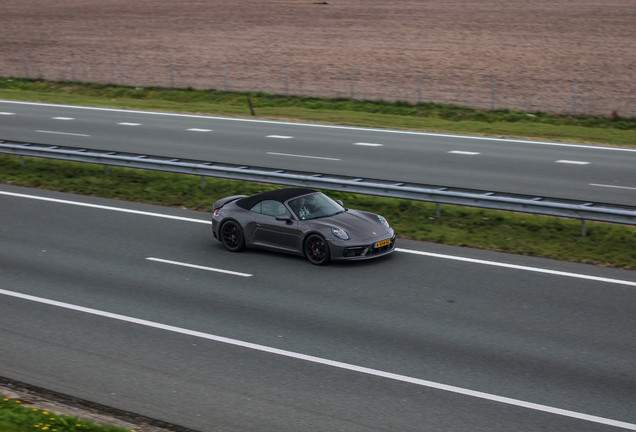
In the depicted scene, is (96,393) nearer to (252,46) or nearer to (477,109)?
(477,109)

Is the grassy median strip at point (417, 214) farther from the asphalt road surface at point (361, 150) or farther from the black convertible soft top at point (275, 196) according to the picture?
the black convertible soft top at point (275, 196)

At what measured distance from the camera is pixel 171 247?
45.2 feet

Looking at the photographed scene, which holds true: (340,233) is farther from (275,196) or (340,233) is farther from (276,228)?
(275,196)

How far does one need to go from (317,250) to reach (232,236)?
1.82 meters

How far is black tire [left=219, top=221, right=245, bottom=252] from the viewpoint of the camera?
13.5 m

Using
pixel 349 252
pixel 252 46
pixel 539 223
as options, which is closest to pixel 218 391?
pixel 349 252

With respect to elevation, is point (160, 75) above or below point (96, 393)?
above

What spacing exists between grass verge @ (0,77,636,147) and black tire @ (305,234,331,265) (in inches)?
610

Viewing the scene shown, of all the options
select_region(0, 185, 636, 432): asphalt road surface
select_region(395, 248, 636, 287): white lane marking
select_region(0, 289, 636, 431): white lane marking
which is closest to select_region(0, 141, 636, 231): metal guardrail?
select_region(0, 185, 636, 432): asphalt road surface

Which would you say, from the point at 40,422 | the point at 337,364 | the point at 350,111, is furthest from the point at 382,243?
the point at 350,111

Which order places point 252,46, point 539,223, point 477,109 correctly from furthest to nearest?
point 252,46 → point 477,109 → point 539,223

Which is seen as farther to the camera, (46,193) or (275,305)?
(46,193)

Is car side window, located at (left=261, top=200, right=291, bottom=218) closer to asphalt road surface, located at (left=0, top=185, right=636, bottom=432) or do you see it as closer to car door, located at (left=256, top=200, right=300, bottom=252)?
car door, located at (left=256, top=200, right=300, bottom=252)

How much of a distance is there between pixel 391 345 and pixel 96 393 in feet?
11.5
